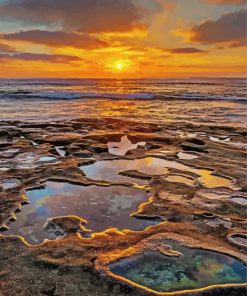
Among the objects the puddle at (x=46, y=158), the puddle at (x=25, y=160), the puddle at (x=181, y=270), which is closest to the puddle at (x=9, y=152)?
the puddle at (x=25, y=160)

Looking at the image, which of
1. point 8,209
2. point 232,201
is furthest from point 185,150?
point 8,209

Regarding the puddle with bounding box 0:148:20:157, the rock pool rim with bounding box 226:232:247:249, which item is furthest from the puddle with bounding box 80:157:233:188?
the puddle with bounding box 0:148:20:157

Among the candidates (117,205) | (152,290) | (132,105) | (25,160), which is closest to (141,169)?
(117,205)

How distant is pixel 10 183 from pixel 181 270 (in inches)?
165

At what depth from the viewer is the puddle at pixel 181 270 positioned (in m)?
3.59

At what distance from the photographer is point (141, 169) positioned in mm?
7695

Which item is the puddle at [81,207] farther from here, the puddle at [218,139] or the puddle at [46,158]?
the puddle at [218,139]

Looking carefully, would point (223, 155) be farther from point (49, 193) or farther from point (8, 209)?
point (8, 209)

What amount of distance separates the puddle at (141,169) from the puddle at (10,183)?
4.80ft

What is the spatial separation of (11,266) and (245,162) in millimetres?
6245

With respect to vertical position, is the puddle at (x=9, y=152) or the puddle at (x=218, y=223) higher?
the puddle at (x=9, y=152)

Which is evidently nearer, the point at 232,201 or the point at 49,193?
the point at 232,201

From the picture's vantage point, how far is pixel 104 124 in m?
14.5

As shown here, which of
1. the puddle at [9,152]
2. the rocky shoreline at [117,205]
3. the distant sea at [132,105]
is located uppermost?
the distant sea at [132,105]
